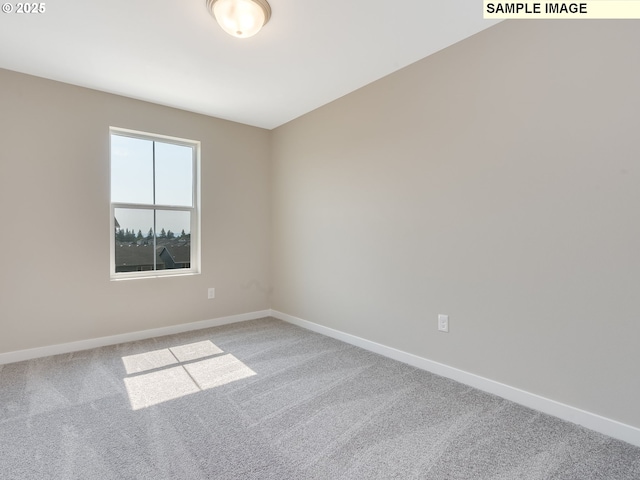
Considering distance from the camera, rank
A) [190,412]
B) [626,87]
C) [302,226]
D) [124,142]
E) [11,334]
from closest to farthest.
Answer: [626,87] → [190,412] → [11,334] → [124,142] → [302,226]

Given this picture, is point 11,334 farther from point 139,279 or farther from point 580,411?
point 580,411

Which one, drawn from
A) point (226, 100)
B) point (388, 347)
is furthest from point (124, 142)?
point (388, 347)

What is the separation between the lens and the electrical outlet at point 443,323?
2.44 m

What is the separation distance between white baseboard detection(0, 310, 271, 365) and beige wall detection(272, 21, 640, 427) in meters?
1.52

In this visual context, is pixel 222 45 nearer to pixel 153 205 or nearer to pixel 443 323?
pixel 153 205

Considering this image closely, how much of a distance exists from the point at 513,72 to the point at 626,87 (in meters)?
0.59

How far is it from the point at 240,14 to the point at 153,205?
90.0 inches

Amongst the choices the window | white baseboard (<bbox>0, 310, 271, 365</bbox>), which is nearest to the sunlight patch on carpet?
white baseboard (<bbox>0, 310, 271, 365</bbox>)

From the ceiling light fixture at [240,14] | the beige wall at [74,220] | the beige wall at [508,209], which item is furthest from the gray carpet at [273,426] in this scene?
the ceiling light fixture at [240,14]

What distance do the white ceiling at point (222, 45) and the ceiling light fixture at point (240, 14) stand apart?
0.24ft

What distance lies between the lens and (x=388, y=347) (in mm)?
2857

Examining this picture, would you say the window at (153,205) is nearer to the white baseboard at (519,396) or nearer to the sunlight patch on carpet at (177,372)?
the sunlight patch on carpet at (177,372)

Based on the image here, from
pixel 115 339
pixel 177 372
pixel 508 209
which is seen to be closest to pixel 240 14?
pixel 508 209

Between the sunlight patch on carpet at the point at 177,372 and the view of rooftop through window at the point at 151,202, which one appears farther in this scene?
the view of rooftop through window at the point at 151,202
